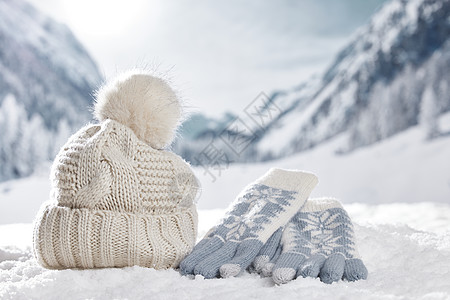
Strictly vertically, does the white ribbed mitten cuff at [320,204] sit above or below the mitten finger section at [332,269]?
above

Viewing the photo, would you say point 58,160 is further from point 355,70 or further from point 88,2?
point 355,70

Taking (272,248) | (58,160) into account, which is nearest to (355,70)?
(272,248)

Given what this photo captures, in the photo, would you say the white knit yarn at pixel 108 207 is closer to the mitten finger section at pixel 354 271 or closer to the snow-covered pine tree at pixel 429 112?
the mitten finger section at pixel 354 271

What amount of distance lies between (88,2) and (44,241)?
2110 mm

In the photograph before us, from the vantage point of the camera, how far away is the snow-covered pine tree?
2.69 m

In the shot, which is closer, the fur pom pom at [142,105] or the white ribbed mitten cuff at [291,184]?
the fur pom pom at [142,105]

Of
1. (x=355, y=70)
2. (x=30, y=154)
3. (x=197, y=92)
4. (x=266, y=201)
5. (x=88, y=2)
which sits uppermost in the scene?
(x=88, y=2)

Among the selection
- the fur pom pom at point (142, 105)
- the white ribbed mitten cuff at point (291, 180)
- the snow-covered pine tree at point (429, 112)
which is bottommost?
the white ribbed mitten cuff at point (291, 180)

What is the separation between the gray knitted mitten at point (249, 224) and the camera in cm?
94

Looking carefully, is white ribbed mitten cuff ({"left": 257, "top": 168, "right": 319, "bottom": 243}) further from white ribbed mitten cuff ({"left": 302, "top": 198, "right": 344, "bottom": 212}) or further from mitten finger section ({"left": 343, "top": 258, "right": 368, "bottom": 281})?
mitten finger section ({"left": 343, "top": 258, "right": 368, "bottom": 281})

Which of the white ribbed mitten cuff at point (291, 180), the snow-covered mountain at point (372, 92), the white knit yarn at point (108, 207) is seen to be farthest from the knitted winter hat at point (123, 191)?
the snow-covered mountain at point (372, 92)

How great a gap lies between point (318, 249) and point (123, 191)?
0.41 metres

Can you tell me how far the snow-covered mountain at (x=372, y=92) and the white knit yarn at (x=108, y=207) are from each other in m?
1.81

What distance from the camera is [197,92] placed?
283cm
